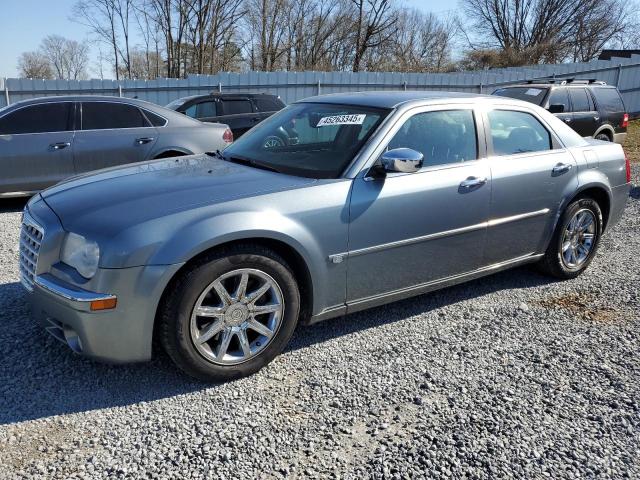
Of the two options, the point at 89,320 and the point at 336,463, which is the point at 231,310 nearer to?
the point at 89,320

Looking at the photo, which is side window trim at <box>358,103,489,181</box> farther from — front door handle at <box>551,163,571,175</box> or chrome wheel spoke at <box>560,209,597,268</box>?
chrome wheel spoke at <box>560,209,597,268</box>

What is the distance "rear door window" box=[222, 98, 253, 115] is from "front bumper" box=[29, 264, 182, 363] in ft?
28.0

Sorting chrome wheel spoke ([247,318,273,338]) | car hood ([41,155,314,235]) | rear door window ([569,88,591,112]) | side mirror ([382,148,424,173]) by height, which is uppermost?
rear door window ([569,88,591,112])

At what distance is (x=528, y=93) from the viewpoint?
10750mm

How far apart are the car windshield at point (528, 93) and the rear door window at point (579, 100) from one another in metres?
0.71

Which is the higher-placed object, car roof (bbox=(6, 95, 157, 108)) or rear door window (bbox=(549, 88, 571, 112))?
rear door window (bbox=(549, 88, 571, 112))

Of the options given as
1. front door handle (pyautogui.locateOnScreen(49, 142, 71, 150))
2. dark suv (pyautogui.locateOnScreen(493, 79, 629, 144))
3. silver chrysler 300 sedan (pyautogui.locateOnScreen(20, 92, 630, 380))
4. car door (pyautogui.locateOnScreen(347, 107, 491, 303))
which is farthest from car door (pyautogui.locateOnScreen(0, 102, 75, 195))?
dark suv (pyautogui.locateOnScreen(493, 79, 629, 144))

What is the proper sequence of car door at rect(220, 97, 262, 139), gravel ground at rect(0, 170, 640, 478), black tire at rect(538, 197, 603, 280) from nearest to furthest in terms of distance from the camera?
gravel ground at rect(0, 170, 640, 478), black tire at rect(538, 197, 603, 280), car door at rect(220, 97, 262, 139)

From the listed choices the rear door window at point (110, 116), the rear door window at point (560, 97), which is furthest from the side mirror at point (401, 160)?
the rear door window at point (560, 97)

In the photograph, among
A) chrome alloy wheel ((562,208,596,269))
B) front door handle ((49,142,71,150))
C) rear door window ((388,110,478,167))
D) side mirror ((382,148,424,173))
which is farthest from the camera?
front door handle ((49,142,71,150))

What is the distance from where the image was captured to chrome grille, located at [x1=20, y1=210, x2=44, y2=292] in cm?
307

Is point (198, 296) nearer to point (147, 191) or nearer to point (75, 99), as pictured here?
point (147, 191)

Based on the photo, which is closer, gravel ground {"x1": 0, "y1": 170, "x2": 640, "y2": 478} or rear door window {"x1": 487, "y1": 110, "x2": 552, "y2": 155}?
gravel ground {"x1": 0, "y1": 170, "x2": 640, "y2": 478}

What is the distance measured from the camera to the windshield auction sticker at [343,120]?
384 centimetres
